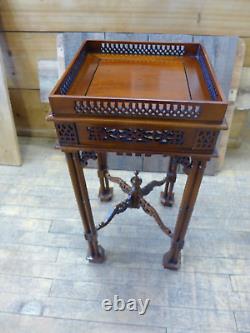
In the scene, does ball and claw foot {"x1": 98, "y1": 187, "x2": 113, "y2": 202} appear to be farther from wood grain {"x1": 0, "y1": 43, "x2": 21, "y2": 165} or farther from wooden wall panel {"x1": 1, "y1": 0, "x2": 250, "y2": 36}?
wooden wall panel {"x1": 1, "y1": 0, "x2": 250, "y2": 36}

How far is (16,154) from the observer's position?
152 cm

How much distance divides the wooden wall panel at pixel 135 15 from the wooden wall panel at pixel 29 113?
1.20 feet

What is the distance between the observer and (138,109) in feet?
2.16

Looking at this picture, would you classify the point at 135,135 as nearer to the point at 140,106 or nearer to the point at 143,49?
the point at 140,106

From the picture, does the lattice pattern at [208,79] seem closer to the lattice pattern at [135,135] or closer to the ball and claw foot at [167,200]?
the lattice pattern at [135,135]

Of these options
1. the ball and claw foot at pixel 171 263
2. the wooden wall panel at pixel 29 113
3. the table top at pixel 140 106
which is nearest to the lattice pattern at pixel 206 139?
the table top at pixel 140 106

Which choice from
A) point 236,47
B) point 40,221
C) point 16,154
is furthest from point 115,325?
point 236,47

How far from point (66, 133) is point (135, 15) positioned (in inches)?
29.7

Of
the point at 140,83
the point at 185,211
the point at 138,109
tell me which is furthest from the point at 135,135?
the point at 185,211

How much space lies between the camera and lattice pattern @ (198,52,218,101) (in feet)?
2.26

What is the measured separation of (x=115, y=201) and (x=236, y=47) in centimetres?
84

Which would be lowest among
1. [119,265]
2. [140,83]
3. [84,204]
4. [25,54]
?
[119,265]

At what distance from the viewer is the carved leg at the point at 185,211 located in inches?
30.3

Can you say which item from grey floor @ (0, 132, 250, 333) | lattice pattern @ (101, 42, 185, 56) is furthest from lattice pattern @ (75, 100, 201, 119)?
grey floor @ (0, 132, 250, 333)
